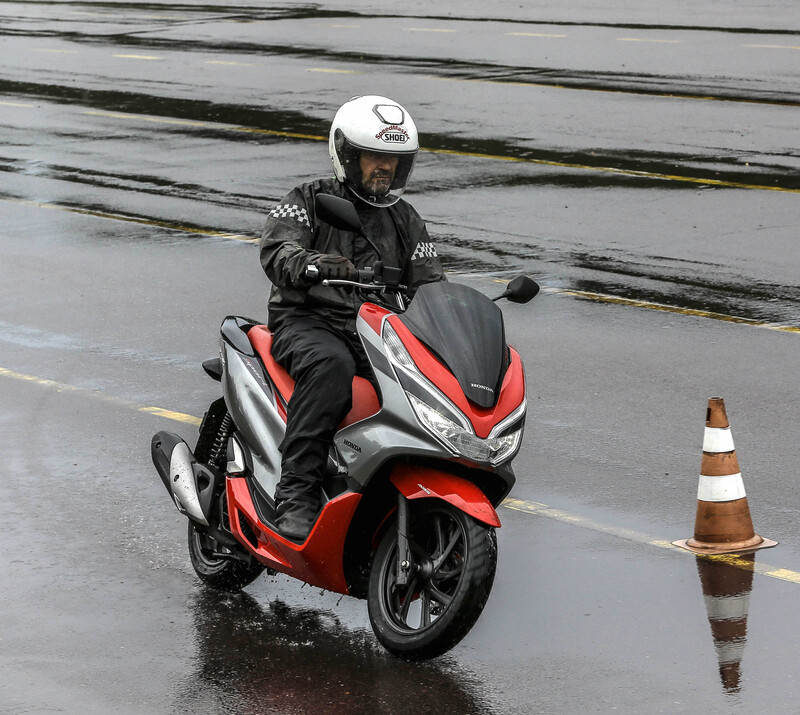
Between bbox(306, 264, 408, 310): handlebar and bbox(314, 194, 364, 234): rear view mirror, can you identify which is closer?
bbox(314, 194, 364, 234): rear view mirror

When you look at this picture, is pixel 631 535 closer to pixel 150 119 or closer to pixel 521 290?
pixel 521 290

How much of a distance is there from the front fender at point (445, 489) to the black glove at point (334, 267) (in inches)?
30.7

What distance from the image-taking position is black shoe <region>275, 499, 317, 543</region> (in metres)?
5.48

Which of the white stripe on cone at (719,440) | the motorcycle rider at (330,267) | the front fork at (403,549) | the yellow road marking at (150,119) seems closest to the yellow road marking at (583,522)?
the white stripe on cone at (719,440)

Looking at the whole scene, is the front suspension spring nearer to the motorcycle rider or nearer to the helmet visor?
the motorcycle rider

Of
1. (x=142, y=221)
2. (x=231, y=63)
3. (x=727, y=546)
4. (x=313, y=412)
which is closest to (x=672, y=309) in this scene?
(x=727, y=546)

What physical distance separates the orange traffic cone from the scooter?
4.50 feet

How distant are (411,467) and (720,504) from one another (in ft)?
6.14

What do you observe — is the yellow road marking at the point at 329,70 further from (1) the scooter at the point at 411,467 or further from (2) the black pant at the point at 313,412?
(2) the black pant at the point at 313,412

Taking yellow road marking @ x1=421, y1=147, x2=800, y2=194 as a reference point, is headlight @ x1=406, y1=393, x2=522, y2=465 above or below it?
above

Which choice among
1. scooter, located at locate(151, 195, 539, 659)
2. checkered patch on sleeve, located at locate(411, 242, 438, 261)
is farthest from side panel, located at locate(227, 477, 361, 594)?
checkered patch on sleeve, located at locate(411, 242, 438, 261)

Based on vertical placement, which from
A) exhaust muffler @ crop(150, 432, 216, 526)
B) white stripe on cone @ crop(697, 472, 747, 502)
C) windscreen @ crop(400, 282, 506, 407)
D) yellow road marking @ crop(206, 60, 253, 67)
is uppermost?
windscreen @ crop(400, 282, 506, 407)

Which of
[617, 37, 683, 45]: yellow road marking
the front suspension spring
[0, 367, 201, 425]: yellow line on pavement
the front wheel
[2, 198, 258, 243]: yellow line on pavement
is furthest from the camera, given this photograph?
[617, 37, 683, 45]: yellow road marking

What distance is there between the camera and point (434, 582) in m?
5.29
